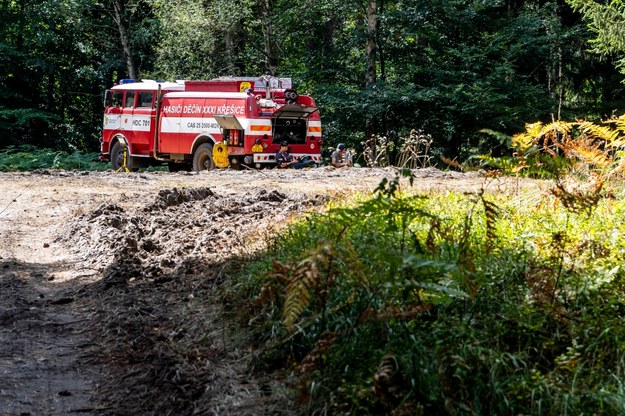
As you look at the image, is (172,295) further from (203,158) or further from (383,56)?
(383,56)

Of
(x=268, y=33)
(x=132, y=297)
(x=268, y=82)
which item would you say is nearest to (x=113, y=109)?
(x=268, y=82)

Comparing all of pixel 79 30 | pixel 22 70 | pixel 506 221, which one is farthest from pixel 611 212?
pixel 22 70

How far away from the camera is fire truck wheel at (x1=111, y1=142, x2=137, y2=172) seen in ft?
81.0

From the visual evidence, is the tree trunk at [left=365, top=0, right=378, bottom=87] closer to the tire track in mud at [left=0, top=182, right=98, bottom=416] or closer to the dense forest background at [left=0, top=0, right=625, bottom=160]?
the dense forest background at [left=0, top=0, right=625, bottom=160]

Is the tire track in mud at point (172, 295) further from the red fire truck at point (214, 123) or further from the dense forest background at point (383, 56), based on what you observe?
the dense forest background at point (383, 56)

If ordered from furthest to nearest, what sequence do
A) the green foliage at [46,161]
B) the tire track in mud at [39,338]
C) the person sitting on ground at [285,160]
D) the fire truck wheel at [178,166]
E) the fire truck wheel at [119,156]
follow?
1. the green foliage at [46,161]
2. the fire truck wheel at [119,156]
3. the fire truck wheel at [178,166]
4. the person sitting on ground at [285,160]
5. the tire track in mud at [39,338]

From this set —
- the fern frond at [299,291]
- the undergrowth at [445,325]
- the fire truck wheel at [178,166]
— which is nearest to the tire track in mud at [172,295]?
the undergrowth at [445,325]

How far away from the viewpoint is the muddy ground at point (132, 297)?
209 inches

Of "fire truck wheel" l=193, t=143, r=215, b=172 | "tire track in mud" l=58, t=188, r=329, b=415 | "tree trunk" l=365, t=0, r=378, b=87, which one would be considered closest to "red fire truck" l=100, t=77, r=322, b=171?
"fire truck wheel" l=193, t=143, r=215, b=172

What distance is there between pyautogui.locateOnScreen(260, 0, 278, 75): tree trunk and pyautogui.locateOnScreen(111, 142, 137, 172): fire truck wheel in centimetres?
A: 750

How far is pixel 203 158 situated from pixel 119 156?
14.3ft

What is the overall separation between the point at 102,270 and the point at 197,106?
13.3 m

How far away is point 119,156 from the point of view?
25188 millimetres

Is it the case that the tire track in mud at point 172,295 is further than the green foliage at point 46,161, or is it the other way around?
the green foliage at point 46,161
